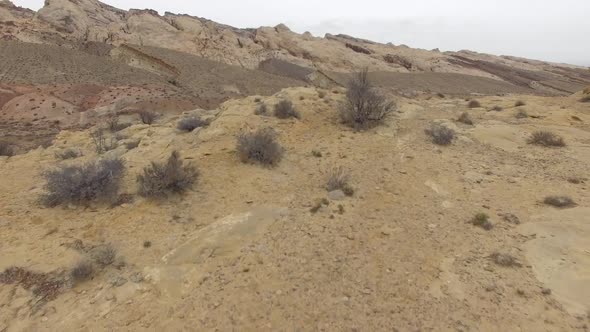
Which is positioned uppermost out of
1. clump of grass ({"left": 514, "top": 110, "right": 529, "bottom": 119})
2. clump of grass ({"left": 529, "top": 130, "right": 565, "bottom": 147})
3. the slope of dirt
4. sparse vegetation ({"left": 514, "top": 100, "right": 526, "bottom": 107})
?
sparse vegetation ({"left": 514, "top": 100, "right": 526, "bottom": 107})

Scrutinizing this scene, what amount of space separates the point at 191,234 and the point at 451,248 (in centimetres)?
452

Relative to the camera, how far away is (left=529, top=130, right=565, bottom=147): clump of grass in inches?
435

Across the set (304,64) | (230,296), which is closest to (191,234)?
(230,296)

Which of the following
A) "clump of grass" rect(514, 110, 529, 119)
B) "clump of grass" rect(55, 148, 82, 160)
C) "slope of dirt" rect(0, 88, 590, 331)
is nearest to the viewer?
"slope of dirt" rect(0, 88, 590, 331)

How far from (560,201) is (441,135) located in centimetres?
378

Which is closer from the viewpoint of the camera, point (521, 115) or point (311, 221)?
point (311, 221)

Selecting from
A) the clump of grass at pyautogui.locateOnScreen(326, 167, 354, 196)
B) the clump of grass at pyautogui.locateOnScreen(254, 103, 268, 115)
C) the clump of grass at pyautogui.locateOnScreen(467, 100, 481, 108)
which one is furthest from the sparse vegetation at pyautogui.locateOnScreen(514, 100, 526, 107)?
the clump of grass at pyautogui.locateOnScreen(326, 167, 354, 196)

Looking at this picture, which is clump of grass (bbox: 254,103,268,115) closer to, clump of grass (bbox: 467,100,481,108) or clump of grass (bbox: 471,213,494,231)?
clump of grass (bbox: 471,213,494,231)

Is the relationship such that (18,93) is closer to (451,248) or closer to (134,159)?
(134,159)

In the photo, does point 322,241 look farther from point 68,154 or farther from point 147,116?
point 147,116

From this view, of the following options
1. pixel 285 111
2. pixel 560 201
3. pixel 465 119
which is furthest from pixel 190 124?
pixel 560 201

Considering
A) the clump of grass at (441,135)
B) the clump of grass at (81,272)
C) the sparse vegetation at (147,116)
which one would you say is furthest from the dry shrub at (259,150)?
the sparse vegetation at (147,116)

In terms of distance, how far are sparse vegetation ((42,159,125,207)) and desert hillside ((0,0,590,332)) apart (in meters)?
0.03

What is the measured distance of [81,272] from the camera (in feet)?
19.4
